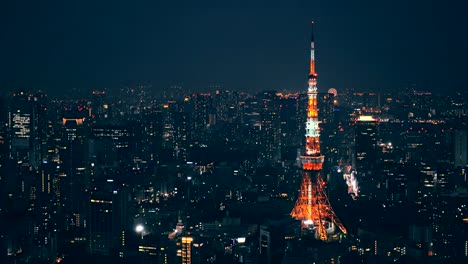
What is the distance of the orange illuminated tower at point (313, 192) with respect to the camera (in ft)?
34.3

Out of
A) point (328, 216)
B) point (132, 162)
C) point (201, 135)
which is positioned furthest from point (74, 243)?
point (201, 135)

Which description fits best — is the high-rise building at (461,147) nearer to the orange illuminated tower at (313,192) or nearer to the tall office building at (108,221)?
the orange illuminated tower at (313,192)

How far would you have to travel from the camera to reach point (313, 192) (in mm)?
11148

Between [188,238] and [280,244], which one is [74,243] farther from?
[280,244]

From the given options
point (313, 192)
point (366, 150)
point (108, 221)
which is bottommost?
point (108, 221)

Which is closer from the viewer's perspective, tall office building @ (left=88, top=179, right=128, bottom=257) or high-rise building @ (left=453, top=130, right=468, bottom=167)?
tall office building @ (left=88, top=179, right=128, bottom=257)

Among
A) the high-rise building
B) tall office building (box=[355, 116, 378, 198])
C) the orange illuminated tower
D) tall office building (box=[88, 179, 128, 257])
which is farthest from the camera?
tall office building (box=[355, 116, 378, 198])

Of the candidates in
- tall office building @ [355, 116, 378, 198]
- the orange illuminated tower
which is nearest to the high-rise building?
tall office building @ [355, 116, 378, 198]

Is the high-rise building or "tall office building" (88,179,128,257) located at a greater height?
the high-rise building

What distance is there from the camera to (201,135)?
17.7m

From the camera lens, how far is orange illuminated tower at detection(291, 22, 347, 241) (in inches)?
411

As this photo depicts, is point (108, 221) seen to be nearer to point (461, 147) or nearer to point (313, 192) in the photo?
point (313, 192)

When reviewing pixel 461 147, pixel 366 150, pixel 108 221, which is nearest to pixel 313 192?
pixel 108 221

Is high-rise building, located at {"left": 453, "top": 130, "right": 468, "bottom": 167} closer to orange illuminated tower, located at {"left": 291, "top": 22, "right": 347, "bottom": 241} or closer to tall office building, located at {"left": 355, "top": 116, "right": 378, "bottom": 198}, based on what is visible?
tall office building, located at {"left": 355, "top": 116, "right": 378, "bottom": 198}
